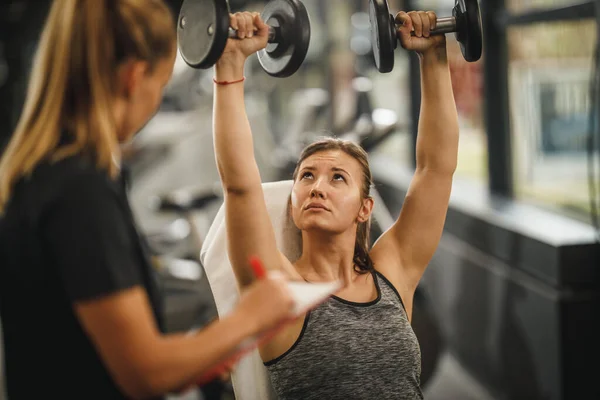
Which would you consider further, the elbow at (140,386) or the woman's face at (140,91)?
the woman's face at (140,91)

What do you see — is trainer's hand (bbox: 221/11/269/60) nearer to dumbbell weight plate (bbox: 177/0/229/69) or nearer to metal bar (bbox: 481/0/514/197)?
dumbbell weight plate (bbox: 177/0/229/69)

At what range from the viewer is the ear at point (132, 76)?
42.4 inches

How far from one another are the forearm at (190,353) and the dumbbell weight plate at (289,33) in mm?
692

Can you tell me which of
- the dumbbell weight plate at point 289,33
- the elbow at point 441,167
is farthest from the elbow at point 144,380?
the elbow at point 441,167

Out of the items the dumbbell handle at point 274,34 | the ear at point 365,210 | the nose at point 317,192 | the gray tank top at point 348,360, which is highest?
the dumbbell handle at point 274,34

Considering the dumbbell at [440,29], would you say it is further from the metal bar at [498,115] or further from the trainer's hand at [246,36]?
the metal bar at [498,115]

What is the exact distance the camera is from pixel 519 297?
3068 mm

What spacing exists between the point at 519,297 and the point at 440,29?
5.84ft

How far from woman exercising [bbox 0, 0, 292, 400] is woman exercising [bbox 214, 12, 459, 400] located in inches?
15.2

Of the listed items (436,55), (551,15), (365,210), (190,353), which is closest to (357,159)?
(365,210)

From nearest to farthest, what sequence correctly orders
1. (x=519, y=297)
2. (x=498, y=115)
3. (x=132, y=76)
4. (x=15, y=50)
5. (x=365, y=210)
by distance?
(x=132, y=76) → (x=365, y=210) → (x=519, y=297) → (x=498, y=115) → (x=15, y=50)

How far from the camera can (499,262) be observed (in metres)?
A: 3.28

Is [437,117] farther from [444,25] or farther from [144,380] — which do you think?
[144,380]

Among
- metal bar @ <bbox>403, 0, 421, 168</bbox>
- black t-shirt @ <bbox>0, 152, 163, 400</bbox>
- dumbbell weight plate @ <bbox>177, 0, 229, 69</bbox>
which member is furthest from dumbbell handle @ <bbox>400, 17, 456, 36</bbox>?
metal bar @ <bbox>403, 0, 421, 168</bbox>
